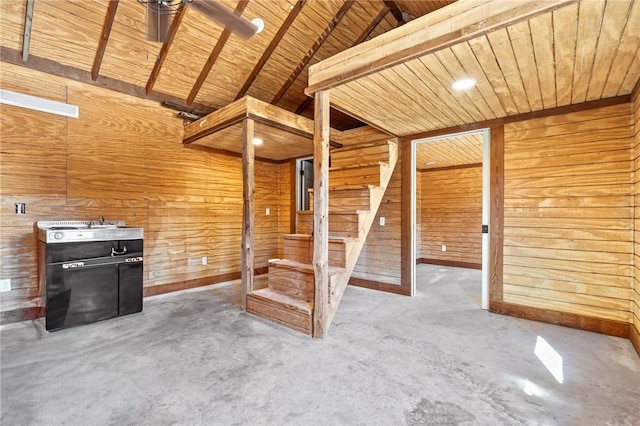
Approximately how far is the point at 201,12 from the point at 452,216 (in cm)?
622

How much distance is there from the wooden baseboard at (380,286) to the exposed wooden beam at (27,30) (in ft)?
15.7

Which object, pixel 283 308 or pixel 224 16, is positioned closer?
pixel 224 16

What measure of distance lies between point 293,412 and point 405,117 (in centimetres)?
313

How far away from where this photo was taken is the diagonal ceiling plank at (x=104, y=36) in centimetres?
292

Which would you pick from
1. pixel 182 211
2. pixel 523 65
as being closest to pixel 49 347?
pixel 182 211

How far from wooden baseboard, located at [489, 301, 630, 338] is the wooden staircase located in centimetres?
181

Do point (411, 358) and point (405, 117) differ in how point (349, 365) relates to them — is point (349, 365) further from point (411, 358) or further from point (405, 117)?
point (405, 117)

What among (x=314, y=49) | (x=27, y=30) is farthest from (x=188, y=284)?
(x=314, y=49)

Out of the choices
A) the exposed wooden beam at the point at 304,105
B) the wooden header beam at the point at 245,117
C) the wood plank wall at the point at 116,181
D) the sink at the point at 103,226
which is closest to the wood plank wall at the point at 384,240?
the exposed wooden beam at the point at 304,105

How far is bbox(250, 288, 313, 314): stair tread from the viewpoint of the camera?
9.14ft

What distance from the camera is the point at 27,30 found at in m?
2.85

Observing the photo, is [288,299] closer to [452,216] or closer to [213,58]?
[213,58]

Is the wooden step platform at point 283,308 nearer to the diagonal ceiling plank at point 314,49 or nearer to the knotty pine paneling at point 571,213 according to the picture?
the knotty pine paneling at point 571,213

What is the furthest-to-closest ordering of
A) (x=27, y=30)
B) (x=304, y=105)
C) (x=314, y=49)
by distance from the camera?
(x=304, y=105)
(x=314, y=49)
(x=27, y=30)
